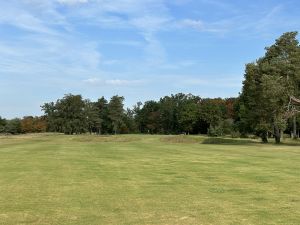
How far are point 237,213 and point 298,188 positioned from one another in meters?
5.22

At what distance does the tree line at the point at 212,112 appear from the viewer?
195ft

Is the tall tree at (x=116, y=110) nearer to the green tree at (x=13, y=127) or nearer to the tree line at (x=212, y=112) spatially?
the tree line at (x=212, y=112)

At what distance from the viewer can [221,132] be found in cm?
11944

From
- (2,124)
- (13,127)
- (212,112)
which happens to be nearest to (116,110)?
(212,112)

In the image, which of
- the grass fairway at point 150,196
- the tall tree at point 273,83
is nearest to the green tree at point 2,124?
the tall tree at point 273,83

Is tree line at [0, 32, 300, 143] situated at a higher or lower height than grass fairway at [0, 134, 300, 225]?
higher

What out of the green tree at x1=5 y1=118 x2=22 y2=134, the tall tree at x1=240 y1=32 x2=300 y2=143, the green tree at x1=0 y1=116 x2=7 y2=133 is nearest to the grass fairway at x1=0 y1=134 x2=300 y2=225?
the tall tree at x1=240 y1=32 x2=300 y2=143

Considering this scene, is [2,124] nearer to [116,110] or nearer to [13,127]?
[13,127]

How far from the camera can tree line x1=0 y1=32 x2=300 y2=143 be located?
59375 mm

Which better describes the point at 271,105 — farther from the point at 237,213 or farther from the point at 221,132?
the point at 221,132

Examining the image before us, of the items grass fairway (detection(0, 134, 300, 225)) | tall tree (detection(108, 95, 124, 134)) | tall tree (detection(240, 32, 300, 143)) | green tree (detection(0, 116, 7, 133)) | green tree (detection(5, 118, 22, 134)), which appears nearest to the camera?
grass fairway (detection(0, 134, 300, 225))

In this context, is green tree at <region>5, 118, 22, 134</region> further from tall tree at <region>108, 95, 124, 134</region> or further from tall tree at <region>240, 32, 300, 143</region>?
tall tree at <region>240, 32, 300, 143</region>

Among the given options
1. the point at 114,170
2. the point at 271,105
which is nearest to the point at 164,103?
the point at 271,105

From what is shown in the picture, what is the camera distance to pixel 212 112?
152000mm
